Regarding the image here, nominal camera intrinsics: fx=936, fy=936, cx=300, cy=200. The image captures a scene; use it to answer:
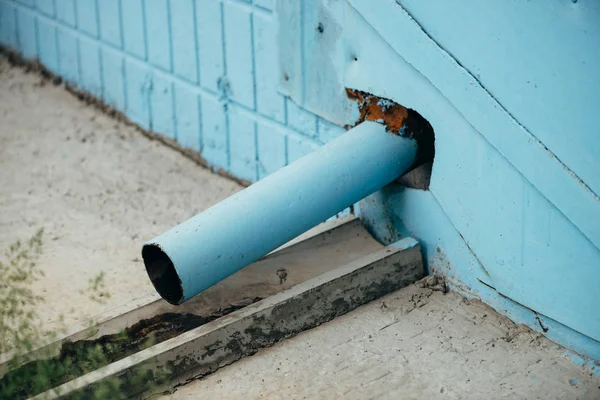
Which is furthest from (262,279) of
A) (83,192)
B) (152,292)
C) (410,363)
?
(83,192)

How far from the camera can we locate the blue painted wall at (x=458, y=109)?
8.52 feet

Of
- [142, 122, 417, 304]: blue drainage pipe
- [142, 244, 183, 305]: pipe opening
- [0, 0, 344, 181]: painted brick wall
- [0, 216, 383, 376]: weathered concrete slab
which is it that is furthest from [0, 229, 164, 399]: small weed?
[0, 0, 344, 181]: painted brick wall

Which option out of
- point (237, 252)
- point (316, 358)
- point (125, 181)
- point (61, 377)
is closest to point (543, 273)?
point (316, 358)

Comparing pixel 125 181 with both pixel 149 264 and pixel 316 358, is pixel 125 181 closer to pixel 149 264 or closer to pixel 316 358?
pixel 149 264

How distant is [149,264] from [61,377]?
455 millimetres

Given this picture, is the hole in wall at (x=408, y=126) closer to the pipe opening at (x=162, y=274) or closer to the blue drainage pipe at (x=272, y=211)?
the blue drainage pipe at (x=272, y=211)

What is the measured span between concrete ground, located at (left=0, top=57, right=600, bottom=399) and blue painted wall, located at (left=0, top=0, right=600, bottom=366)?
0.15 m

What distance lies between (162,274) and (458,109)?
3.50 ft

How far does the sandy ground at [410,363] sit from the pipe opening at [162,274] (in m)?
0.29

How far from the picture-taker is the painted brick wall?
12.4 feet

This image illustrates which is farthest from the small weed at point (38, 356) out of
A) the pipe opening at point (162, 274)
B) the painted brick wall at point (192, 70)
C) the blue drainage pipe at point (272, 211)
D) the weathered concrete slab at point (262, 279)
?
the painted brick wall at point (192, 70)

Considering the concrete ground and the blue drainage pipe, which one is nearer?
the concrete ground

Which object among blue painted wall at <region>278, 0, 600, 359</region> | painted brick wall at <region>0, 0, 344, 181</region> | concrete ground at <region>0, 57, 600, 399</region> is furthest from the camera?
painted brick wall at <region>0, 0, 344, 181</region>

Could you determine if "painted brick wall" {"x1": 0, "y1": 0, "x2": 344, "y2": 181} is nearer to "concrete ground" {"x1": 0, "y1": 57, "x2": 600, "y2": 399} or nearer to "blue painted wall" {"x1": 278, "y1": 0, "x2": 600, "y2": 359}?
"concrete ground" {"x1": 0, "y1": 57, "x2": 600, "y2": 399}
